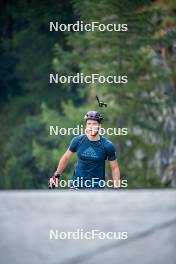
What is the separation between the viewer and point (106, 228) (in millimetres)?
901

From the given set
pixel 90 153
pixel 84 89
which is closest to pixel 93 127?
pixel 90 153

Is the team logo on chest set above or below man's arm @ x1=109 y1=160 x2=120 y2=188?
above

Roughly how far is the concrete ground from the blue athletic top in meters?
1.80

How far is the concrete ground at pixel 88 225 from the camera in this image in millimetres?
828

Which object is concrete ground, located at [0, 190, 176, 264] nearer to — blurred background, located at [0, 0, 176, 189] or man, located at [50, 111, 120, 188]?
man, located at [50, 111, 120, 188]

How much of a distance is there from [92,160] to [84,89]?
2522 millimetres

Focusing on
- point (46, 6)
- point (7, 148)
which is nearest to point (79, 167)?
point (46, 6)

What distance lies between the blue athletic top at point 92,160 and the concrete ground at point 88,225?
180 centimetres

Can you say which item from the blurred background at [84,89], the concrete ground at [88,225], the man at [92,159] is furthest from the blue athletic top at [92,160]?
the concrete ground at [88,225]

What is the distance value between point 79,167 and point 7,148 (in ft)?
7.28

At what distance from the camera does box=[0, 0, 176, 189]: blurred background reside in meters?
4.55

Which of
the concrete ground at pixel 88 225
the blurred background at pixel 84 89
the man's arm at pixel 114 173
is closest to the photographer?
the concrete ground at pixel 88 225

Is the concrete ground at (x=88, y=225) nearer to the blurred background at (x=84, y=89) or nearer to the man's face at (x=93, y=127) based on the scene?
the man's face at (x=93, y=127)

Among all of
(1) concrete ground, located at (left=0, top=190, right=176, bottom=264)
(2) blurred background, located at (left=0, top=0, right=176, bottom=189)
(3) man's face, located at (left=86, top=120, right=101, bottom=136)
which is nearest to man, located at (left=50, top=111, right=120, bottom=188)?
(3) man's face, located at (left=86, top=120, right=101, bottom=136)
